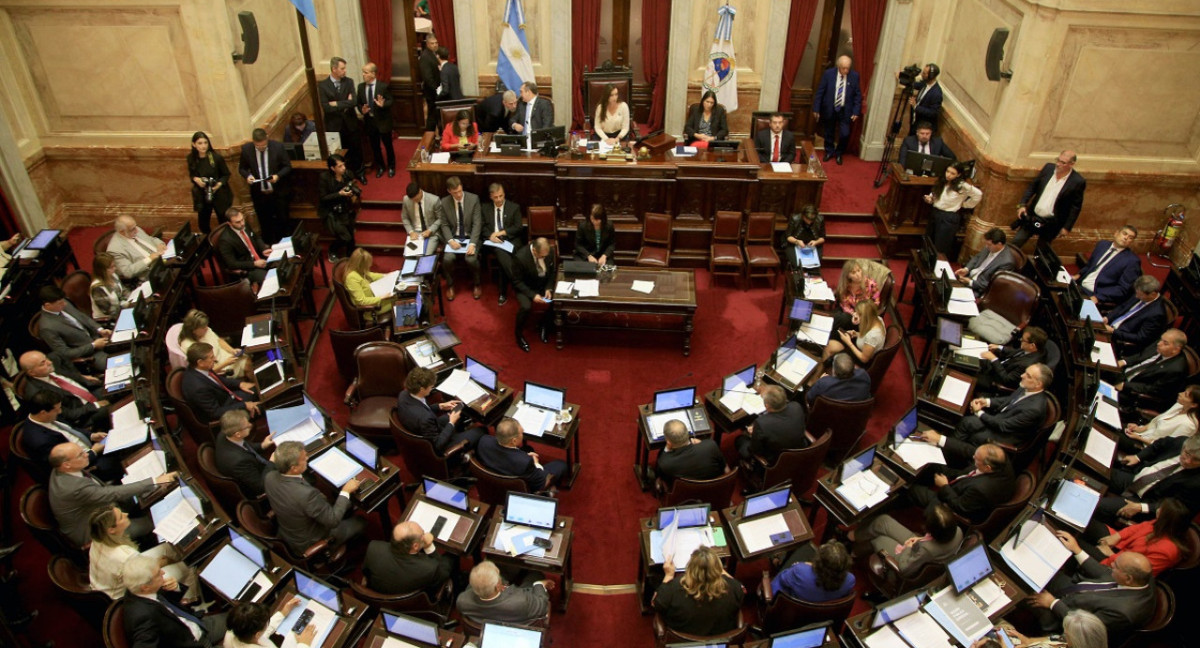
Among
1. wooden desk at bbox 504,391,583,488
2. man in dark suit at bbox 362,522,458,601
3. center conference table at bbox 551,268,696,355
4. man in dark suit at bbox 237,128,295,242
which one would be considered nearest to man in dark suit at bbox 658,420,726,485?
wooden desk at bbox 504,391,583,488

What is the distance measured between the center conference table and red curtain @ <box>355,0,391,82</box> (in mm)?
5602

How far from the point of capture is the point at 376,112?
1127cm

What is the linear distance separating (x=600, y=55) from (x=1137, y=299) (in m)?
8.35

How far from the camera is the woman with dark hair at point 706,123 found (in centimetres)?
1100

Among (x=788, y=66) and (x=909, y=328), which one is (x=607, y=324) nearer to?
(x=909, y=328)

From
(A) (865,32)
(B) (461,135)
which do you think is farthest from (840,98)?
(B) (461,135)

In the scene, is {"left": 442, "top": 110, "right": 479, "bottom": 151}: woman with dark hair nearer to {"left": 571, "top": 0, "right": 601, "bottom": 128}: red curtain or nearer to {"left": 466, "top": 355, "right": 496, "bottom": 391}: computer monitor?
{"left": 571, "top": 0, "right": 601, "bottom": 128}: red curtain

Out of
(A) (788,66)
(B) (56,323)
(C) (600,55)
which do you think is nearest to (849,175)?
(A) (788,66)

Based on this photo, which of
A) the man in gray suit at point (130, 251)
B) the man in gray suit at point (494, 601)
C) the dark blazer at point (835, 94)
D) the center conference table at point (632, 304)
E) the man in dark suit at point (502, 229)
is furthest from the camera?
the dark blazer at point (835, 94)

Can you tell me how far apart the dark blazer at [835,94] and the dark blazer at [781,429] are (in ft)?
21.9

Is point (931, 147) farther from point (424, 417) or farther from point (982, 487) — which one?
Result: point (424, 417)

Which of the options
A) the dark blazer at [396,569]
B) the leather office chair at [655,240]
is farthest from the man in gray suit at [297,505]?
the leather office chair at [655,240]

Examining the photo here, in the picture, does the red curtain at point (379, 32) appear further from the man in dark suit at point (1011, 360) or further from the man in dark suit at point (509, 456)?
the man in dark suit at point (1011, 360)

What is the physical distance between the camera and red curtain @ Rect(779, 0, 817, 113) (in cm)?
1189
